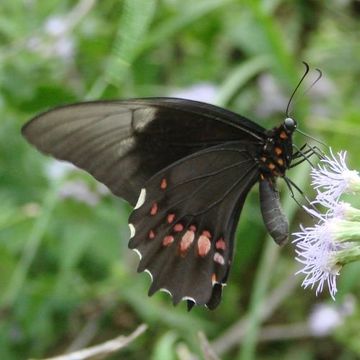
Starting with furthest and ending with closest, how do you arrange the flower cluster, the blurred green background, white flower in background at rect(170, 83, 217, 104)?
white flower in background at rect(170, 83, 217, 104) < the blurred green background < the flower cluster

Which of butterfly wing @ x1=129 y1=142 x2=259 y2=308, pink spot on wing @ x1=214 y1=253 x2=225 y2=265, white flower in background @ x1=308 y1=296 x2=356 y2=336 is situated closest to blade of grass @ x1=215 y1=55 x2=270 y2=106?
white flower in background @ x1=308 y1=296 x2=356 y2=336

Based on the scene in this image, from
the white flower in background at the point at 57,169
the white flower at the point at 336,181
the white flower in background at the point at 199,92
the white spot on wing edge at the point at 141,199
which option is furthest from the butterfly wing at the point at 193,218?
the white flower in background at the point at 199,92

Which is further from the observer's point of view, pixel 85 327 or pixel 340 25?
pixel 340 25

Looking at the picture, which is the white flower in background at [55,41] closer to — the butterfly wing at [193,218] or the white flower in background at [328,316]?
the butterfly wing at [193,218]

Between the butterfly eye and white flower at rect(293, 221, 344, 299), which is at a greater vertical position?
the butterfly eye

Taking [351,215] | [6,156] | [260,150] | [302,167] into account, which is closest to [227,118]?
[260,150]

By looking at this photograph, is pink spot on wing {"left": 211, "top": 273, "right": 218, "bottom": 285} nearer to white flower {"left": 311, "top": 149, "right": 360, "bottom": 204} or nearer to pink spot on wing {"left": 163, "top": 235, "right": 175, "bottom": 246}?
pink spot on wing {"left": 163, "top": 235, "right": 175, "bottom": 246}

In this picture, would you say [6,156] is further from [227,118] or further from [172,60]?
[227,118]
